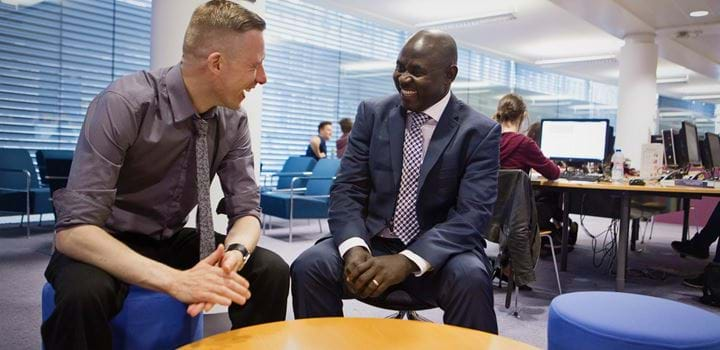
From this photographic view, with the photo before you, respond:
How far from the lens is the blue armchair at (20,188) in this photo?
185 inches

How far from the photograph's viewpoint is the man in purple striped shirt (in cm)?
133

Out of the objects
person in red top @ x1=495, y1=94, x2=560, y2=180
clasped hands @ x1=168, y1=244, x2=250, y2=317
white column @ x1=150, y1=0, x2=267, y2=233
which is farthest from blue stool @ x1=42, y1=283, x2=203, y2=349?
person in red top @ x1=495, y1=94, x2=560, y2=180

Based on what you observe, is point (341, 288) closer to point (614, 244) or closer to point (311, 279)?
point (311, 279)

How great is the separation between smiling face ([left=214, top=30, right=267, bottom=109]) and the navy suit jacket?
0.56 metres

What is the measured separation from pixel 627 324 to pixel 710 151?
3926mm

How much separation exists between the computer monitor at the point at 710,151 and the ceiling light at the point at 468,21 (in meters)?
3.72

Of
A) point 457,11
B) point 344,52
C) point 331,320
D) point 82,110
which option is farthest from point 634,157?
point 331,320

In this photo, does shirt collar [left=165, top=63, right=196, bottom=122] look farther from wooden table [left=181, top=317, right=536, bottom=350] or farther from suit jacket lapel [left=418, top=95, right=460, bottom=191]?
suit jacket lapel [left=418, top=95, right=460, bottom=191]

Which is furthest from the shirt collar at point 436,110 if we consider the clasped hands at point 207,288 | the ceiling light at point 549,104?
the ceiling light at point 549,104

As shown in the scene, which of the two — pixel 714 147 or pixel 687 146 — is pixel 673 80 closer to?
pixel 714 147

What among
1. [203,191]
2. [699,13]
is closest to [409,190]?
[203,191]

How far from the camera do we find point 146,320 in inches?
57.4

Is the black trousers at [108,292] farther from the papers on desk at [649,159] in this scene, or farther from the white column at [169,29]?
the papers on desk at [649,159]

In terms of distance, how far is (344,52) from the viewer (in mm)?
8328
